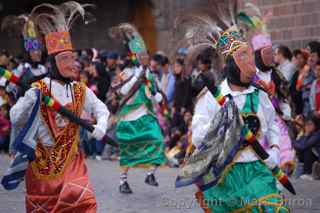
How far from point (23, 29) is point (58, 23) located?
98.0 inches

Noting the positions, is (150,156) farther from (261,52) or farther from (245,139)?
(245,139)

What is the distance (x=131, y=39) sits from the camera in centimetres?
1215

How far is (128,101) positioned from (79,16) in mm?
4264

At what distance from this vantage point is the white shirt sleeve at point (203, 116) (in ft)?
21.0

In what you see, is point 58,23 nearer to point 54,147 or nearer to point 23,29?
point 54,147

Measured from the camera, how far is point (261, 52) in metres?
9.22

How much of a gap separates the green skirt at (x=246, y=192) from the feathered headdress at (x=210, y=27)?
1.06 meters

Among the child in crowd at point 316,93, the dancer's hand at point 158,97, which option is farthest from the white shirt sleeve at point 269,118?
the child in crowd at point 316,93

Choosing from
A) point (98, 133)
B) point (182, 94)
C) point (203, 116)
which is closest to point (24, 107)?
point (98, 133)

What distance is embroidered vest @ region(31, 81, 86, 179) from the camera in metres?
6.84

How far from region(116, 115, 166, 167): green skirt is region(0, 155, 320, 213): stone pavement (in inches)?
15.0

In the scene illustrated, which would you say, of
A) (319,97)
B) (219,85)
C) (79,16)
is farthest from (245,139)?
(319,97)

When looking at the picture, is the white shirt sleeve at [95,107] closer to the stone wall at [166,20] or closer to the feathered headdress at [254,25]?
the stone wall at [166,20]

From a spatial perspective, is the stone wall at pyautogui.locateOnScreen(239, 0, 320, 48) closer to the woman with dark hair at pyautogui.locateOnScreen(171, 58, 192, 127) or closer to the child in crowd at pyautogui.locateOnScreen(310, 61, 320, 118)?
the woman with dark hair at pyautogui.locateOnScreen(171, 58, 192, 127)
